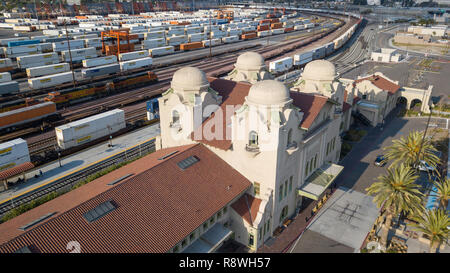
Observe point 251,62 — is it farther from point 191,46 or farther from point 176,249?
point 191,46

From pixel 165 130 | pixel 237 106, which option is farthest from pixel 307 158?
pixel 165 130

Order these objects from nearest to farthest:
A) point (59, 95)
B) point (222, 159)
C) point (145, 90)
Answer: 1. point (222, 159)
2. point (59, 95)
3. point (145, 90)

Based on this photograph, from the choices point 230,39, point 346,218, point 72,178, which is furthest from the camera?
point 230,39

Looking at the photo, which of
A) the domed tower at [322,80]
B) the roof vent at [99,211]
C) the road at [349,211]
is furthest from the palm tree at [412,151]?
the roof vent at [99,211]

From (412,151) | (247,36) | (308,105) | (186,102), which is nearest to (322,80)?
(308,105)

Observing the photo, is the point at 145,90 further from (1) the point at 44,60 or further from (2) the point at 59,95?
(1) the point at 44,60

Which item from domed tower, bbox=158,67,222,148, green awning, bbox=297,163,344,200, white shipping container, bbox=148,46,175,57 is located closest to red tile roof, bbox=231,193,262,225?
green awning, bbox=297,163,344,200

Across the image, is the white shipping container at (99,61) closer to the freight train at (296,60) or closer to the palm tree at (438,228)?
the freight train at (296,60)
